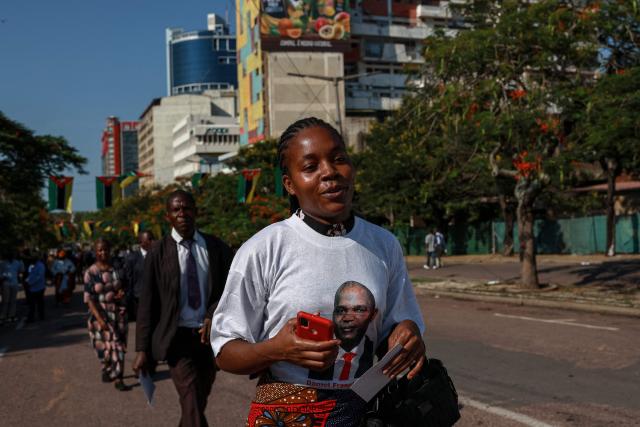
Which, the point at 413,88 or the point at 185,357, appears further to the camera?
the point at 413,88

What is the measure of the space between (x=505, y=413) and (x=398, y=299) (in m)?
3.99

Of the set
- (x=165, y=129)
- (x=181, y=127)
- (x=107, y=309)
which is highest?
(x=165, y=129)

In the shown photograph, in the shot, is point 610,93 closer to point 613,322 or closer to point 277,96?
point 613,322

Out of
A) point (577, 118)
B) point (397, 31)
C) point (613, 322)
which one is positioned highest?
point (397, 31)

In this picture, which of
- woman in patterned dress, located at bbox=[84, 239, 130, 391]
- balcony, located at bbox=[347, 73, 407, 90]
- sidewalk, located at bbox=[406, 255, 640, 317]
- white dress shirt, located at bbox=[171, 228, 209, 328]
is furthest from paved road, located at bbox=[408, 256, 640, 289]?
balcony, located at bbox=[347, 73, 407, 90]

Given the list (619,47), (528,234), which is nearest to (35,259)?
(528,234)

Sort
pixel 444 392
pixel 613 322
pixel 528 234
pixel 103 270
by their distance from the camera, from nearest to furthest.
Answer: pixel 444 392, pixel 103 270, pixel 613 322, pixel 528 234

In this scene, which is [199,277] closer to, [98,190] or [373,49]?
[98,190]

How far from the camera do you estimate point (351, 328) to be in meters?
2.26

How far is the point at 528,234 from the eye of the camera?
1667 centimetres

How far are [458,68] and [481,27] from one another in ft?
3.69

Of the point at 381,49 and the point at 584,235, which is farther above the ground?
the point at 381,49

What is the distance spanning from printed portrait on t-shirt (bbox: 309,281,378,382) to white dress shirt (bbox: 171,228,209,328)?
2800mm

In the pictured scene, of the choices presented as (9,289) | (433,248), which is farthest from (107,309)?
(433,248)
